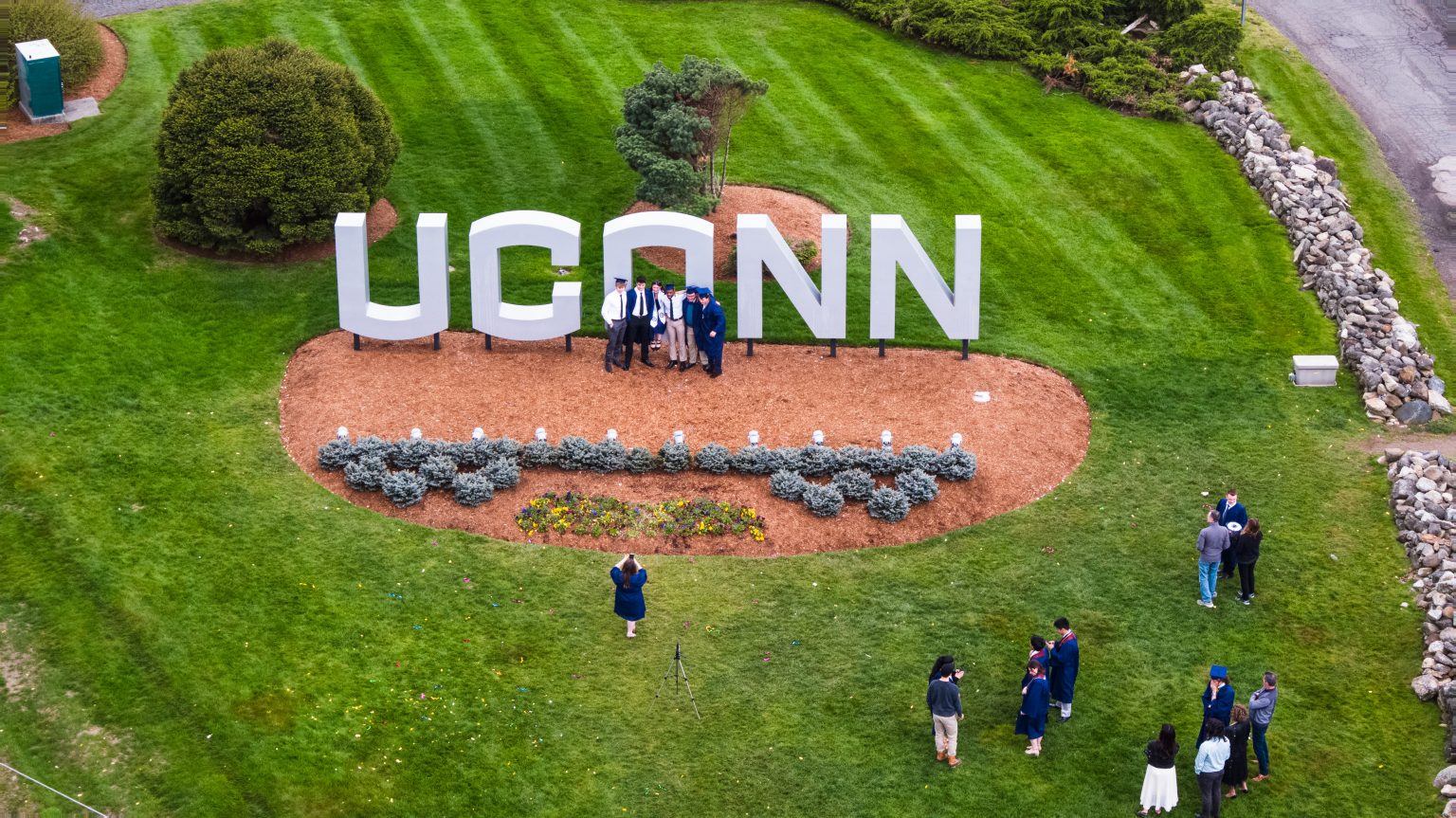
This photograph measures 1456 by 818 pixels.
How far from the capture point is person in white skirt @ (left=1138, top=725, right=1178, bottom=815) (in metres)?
20.1

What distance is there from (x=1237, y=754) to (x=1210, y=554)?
368cm

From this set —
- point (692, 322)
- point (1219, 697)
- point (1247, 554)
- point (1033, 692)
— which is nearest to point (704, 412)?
point (692, 322)

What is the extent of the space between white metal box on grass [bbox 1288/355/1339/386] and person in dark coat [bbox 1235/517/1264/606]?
5.82 metres

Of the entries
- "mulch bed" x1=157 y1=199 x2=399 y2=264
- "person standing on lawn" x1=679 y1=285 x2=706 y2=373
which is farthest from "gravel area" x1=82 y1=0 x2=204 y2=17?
"person standing on lawn" x1=679 y1=285 x2=706 y2=373

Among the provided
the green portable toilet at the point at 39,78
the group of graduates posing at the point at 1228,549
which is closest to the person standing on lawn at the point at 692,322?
the group of graduates posing at the point at 1228,549

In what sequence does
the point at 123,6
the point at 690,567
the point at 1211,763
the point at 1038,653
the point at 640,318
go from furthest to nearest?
1. the point at 123,6
2. the point at 640,318
3. the point at 690,567
4. the point at 1038,653
5. the point at 1211,763

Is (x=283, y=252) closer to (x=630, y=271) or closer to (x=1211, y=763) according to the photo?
(x=630, y=271)

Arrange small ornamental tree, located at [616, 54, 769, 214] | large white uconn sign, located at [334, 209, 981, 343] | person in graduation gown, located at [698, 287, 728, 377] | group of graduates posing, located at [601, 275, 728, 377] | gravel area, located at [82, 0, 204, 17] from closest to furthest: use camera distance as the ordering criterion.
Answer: person in graduation gown, located at [698, 287, 728, 377], group of graduates posing, located at [601, 275, 728, 377], large white uconn sign, located at [334, 209, 981, 343], small ornamental tree, located at [616, 54, 769, 214], gravel area, located at [82, 0, 204, 17]

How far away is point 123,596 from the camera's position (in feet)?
75.9

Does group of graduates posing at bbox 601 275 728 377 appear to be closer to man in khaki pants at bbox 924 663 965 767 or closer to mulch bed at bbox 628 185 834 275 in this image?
mulch bed at bbox 628 185 834 275

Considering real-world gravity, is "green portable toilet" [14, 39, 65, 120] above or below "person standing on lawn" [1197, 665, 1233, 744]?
above

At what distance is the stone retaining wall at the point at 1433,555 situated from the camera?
21828 millimetres

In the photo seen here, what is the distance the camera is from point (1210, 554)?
2339 centimetres

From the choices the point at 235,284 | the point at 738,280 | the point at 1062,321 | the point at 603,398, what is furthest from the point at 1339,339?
the point at 235,284
